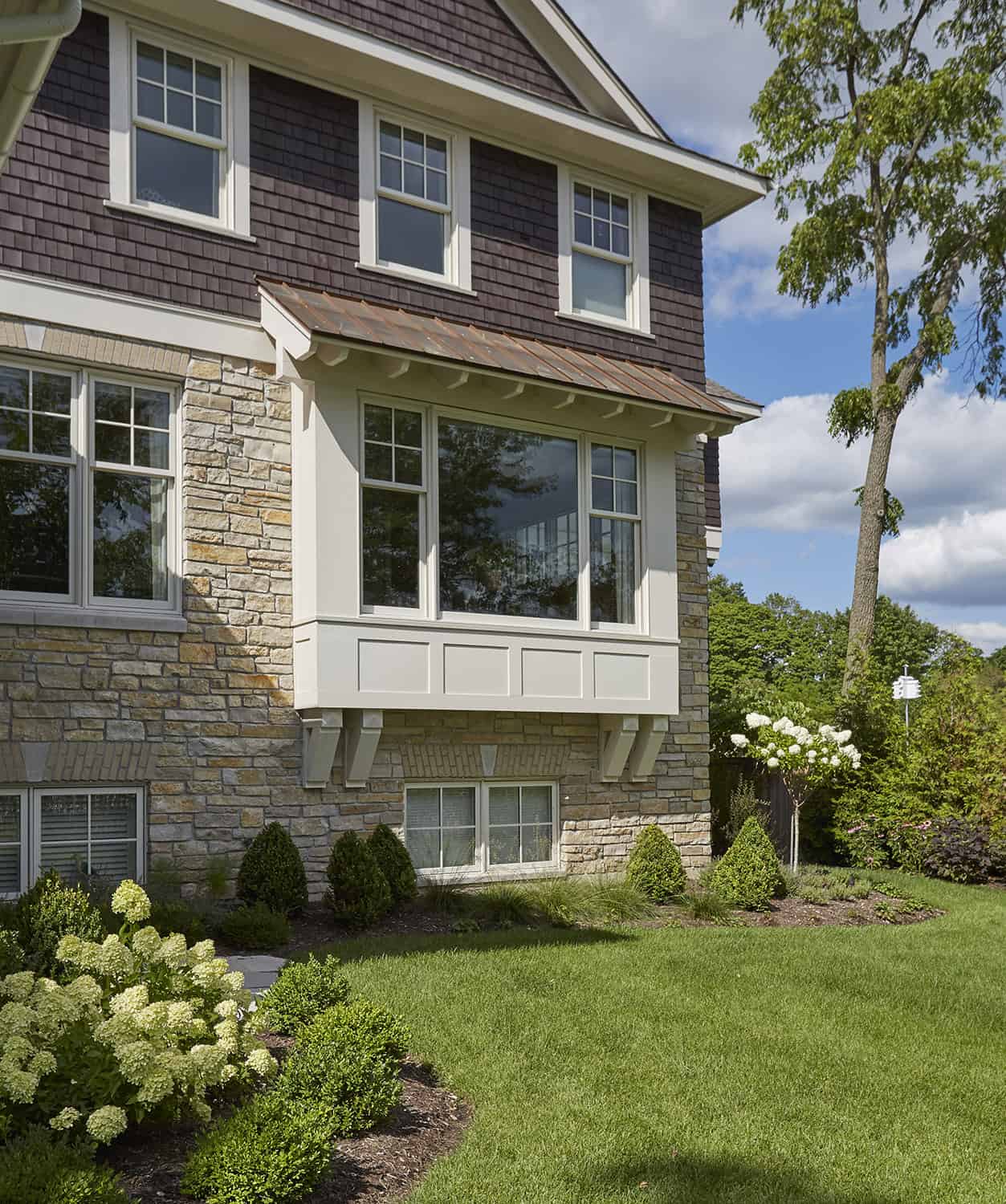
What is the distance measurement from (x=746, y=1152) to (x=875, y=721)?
10685 mm

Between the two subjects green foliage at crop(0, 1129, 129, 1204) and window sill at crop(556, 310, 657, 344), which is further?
window sill at crop(556, 310, 657, 344)

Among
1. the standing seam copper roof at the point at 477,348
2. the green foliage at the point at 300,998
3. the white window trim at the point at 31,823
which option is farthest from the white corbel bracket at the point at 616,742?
the green foliage at the point at 300,998

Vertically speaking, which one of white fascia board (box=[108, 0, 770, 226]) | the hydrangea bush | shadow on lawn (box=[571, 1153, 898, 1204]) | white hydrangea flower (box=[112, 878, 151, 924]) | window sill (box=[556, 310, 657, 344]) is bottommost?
shadow on lawn (box=[571, 1153, 898, 1204])

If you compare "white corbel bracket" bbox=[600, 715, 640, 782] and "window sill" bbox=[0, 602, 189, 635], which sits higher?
"window sill" bbox=[0, 602, 189, 635]

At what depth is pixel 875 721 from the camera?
1501 cm

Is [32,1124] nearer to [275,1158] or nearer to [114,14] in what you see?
[275,1158]

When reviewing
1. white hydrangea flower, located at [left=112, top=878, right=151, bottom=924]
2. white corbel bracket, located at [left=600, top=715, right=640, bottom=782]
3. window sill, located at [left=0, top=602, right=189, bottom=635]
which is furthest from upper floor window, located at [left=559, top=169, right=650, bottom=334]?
white hydrangea flower, located at [left=112, top=878, right=151, bottom=924]

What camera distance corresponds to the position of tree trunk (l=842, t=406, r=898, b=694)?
1783cm

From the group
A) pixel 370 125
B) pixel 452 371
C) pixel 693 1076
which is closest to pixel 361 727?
pixel 452 371

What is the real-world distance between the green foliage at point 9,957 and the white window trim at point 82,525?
3732 mm

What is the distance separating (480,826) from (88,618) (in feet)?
13.1

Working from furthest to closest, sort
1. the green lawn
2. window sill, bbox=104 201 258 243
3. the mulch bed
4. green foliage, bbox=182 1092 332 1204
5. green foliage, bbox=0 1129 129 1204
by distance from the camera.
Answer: window sill, bbox=104 201 258 243 < the green lawn < the mulch bed < green foliage, bbox=182 1092 332 1204 < green foliage, bbox=0 1129 129 1204

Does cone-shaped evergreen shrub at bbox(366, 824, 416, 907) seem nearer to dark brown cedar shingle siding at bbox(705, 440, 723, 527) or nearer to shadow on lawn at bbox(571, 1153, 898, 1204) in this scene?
shadow on lawn at bbox(571, 1153, 898, 1204)

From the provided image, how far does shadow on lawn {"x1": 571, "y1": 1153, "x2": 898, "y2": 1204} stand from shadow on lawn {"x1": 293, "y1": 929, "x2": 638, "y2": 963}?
127 inches
